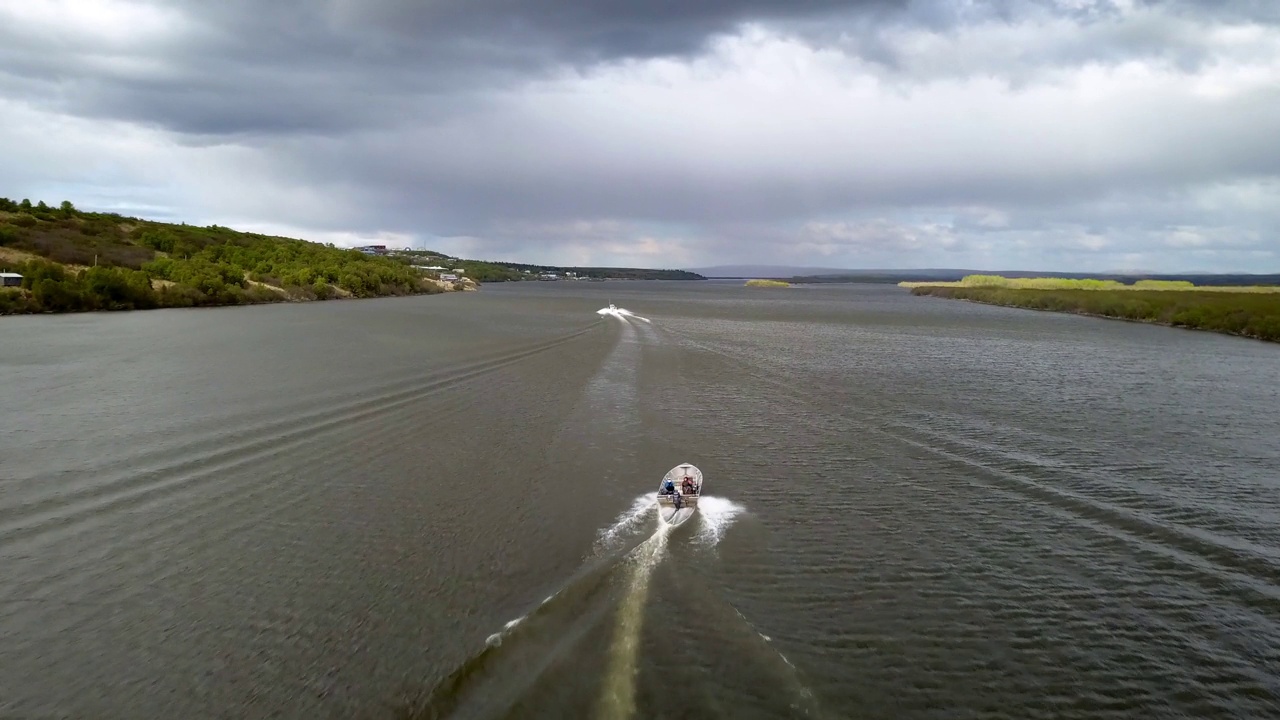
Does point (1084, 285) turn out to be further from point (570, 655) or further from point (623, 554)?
point (570, 655)

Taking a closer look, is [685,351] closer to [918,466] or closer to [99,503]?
[918,466]

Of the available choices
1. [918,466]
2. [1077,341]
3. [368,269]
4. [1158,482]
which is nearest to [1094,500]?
[1158,482]

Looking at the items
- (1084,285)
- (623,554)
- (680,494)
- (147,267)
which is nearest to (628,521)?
(680,494)

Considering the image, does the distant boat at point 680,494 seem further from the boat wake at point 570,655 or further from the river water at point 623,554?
the boat wake at point 570,655

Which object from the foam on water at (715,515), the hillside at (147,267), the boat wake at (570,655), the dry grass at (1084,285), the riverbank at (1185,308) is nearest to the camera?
the boat wake at (570,655)

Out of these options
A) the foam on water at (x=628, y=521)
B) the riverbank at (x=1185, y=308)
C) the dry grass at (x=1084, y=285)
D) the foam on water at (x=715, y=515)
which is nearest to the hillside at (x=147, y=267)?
the foam on water at (x=628, y=521)
